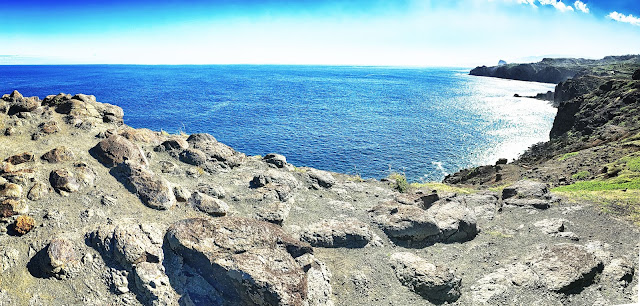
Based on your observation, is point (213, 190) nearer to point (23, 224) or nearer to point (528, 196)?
point (23, 224)

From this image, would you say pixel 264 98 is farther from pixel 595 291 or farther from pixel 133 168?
pixel 595 291

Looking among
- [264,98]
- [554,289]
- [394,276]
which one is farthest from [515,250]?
[264,98]

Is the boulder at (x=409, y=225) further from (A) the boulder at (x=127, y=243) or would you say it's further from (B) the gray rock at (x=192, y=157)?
(B) the gray rock at (x=192, y=157)

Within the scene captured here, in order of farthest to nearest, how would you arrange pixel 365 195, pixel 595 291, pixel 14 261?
pixel 365 195, pixel 595 291, pixel 14 261

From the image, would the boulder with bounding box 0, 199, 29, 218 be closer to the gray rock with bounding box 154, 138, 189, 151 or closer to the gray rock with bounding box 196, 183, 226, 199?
the gray rock with bounding box 196, 183, 226, 199

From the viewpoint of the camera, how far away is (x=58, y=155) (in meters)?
20.0

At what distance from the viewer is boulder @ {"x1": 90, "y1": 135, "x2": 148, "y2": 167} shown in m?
21.2

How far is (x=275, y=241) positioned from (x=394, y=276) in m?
6.18

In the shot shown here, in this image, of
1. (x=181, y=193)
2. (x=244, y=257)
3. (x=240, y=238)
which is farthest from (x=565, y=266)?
(x=181, y=193)

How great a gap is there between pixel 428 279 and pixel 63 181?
1858 centimetres

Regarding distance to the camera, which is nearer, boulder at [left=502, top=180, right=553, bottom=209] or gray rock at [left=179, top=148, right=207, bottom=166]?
boulder at [left=502, top=180, right=553, bottom=209]

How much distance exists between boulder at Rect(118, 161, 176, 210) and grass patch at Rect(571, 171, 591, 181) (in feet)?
114

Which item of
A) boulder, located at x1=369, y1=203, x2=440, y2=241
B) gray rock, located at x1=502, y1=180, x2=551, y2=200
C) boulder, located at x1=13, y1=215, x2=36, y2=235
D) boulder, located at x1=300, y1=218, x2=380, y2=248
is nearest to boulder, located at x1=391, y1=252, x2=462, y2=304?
boulder, located at x1=300, y1=218, x2=380, y2=248

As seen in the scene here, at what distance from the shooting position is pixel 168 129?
3130 inches
